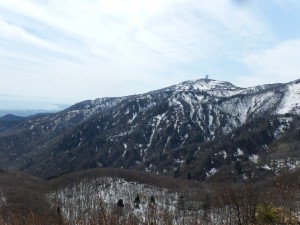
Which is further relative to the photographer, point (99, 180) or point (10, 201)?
point (99, 180)

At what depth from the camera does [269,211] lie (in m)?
24.7

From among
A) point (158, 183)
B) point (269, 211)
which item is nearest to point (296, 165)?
point (158, 183)

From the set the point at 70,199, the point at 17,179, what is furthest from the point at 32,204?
the point at 17,179

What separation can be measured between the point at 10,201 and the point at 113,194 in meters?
40.9

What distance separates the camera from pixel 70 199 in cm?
15375

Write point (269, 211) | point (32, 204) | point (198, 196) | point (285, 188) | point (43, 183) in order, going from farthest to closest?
1. point (43, 183)
2. point (198, 196)
3. point (32, 204)
4. point (269, 211)
5. point (285, 188)

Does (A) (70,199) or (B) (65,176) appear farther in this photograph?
(B) (65,176)

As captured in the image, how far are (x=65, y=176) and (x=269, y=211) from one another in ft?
603

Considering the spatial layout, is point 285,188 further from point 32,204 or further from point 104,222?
point 32,204

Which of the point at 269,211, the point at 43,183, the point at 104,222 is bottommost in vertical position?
the point at 43,183

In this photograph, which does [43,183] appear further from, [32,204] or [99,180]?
[32,204]

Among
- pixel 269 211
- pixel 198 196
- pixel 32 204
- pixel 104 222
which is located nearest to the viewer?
pixel 104 222

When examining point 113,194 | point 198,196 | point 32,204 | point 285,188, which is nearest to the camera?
point 285,188

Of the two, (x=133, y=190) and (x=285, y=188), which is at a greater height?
(x=285, y=188)
